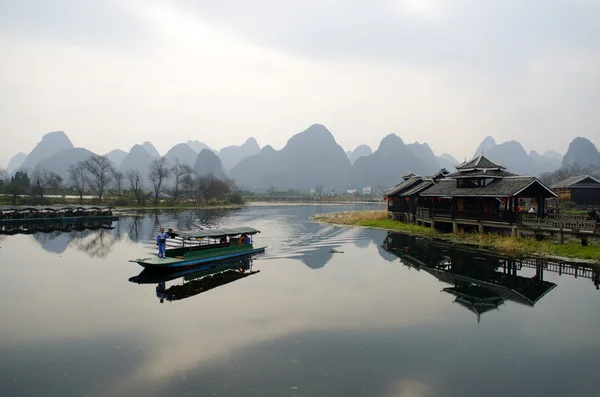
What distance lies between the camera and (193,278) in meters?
21.9

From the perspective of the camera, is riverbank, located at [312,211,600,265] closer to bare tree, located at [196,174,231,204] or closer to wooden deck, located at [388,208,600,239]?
wooden deck, located at [388,208,600,239]

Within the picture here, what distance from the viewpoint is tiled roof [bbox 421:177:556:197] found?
29759 mm

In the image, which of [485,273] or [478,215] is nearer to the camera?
[485,273]

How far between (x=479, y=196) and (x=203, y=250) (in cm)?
2435

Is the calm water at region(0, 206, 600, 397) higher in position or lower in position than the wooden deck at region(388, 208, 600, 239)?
lower

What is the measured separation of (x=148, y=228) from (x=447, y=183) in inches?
1484

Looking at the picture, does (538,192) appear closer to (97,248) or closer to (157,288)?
(157,288)

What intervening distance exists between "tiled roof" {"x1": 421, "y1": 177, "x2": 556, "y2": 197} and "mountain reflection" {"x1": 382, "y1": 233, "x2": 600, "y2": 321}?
5640 millimetres

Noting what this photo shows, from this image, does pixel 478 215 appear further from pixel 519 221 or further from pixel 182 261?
pixel 182 261

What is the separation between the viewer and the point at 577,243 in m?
27.6

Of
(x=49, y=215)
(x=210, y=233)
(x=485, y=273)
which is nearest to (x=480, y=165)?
(x=485, y=273)

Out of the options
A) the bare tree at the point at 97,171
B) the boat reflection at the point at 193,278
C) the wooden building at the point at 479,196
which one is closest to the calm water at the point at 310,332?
the boat reflection at the point at 193,278

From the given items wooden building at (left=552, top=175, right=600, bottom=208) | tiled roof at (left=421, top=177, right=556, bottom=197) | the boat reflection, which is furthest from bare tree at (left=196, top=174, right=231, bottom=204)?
wooden building at (left=552, top=175, right=600, bottom=208)

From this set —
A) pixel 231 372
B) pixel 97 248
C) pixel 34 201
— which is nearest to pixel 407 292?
pixel 231 372
